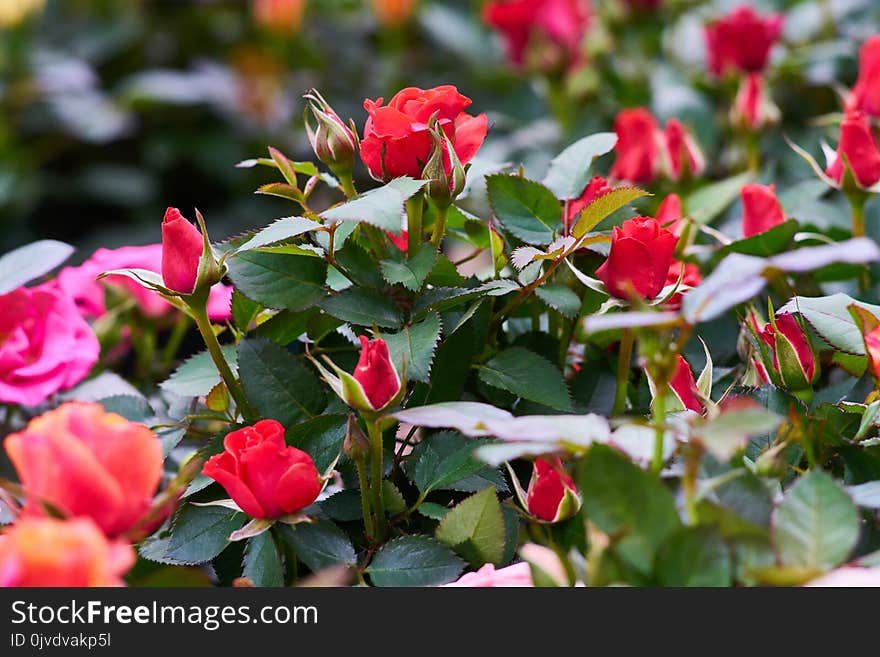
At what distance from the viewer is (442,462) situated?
0.56m

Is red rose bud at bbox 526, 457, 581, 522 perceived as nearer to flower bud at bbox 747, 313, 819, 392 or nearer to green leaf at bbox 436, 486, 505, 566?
green leaf at bbox 436, 486, 505, 566

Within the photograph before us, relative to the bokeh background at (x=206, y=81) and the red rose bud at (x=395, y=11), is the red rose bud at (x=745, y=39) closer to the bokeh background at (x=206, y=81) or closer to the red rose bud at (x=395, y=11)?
the bokeh background at (x=206, y=81)

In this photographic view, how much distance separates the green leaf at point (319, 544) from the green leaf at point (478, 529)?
0.16 ft

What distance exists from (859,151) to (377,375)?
0.41m

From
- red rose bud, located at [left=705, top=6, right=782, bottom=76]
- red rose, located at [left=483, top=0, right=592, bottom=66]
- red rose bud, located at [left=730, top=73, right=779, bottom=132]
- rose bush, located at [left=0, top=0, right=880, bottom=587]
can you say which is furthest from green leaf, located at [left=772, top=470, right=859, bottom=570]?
red rose, located at [left=483, top=0, right=592, bottom=66]

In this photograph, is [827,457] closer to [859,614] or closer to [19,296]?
[859,614]

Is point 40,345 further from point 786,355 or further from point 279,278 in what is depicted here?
point 786,355

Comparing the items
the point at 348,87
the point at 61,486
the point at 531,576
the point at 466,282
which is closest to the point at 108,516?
the point at 61,486

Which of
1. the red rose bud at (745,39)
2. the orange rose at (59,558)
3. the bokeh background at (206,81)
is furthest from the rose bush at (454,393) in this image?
the bokeh background at (206,81)

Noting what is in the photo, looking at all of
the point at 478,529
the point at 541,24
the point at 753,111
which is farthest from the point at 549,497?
the point at 541,24

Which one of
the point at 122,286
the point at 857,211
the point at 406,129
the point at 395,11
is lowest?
the point at 395,11

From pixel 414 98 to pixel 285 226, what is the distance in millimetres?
98

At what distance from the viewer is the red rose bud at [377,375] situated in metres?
0.49

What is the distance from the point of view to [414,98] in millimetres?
564
